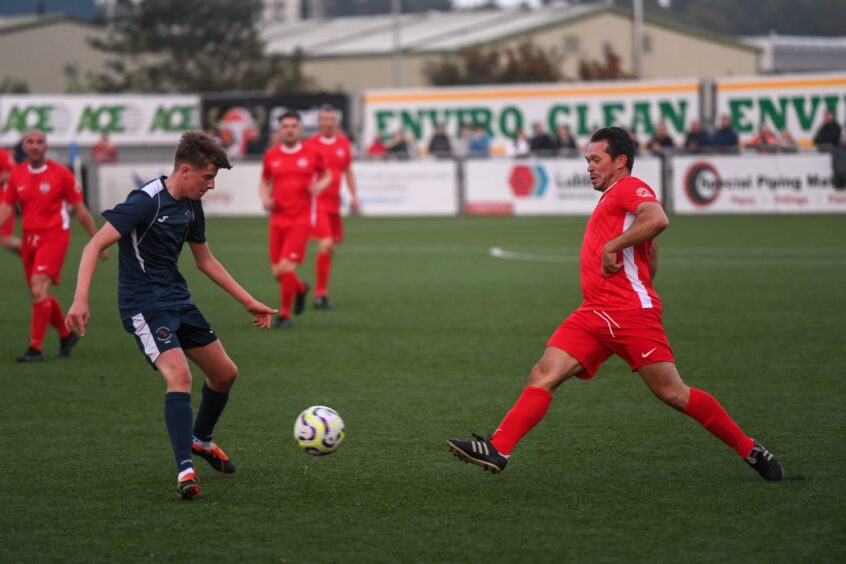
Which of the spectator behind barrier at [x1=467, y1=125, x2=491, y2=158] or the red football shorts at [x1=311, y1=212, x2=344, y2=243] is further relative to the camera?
the spectator behind barrier at [x1=467, y1=125, x2=491, y2=158]

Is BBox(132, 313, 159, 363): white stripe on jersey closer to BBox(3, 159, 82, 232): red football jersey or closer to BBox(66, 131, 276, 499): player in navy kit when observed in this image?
BBox(66, 131, 276, 499): player in navy kit

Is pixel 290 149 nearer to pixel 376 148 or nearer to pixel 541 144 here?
pixel 541 144

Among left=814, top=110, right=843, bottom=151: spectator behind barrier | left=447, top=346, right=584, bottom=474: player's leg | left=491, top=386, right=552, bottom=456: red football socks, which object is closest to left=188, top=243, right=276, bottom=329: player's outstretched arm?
left=447, top=346, right=584, bottom=474: player's leg

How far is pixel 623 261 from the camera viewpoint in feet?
22.5

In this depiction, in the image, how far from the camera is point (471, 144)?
33.7m

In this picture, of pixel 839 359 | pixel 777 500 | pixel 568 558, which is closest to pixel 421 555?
pixel 568 558

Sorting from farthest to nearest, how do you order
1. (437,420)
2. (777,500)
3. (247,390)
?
(247,390) < (437,420) < (777,500)

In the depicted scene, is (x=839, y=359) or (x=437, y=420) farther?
(x=839, y=359)

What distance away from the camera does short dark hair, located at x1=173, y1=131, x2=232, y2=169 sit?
22.2ft

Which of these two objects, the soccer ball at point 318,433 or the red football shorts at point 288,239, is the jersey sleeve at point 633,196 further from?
the red football shorts at point 288,239

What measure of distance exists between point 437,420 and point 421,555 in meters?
3.11

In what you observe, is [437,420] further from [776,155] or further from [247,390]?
[776,155]

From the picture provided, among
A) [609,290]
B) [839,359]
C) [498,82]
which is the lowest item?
[839,359]

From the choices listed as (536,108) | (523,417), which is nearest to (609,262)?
(523,417)
